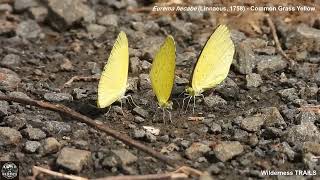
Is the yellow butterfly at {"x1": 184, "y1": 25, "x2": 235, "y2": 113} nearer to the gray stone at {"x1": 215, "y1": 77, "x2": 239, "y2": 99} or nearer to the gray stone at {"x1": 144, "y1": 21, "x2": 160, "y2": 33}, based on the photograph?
the gray stone at {"x1": 215, "y1": 77, "x2": 239, "y2": 99}

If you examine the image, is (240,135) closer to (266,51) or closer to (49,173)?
(49,173)

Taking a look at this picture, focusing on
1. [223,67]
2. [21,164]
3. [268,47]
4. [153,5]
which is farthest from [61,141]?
[153,5]

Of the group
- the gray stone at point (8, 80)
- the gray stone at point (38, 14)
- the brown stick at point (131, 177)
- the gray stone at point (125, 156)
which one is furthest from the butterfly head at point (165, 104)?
the gray stone at point (38, 14)

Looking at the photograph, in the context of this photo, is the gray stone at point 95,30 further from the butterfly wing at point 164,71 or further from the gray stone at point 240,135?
the gray stone at point 240,135

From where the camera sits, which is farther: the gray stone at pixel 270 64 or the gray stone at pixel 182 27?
the gray stone at pixel 182 27

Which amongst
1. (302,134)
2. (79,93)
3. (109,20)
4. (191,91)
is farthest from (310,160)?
(109,20)

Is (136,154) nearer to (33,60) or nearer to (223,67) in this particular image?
(223,67)

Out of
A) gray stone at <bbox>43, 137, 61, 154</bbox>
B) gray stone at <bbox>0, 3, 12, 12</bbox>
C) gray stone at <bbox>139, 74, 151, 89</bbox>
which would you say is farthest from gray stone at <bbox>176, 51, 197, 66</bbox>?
gray stone at <bbox>0, 3, 12, 12</bbox>
